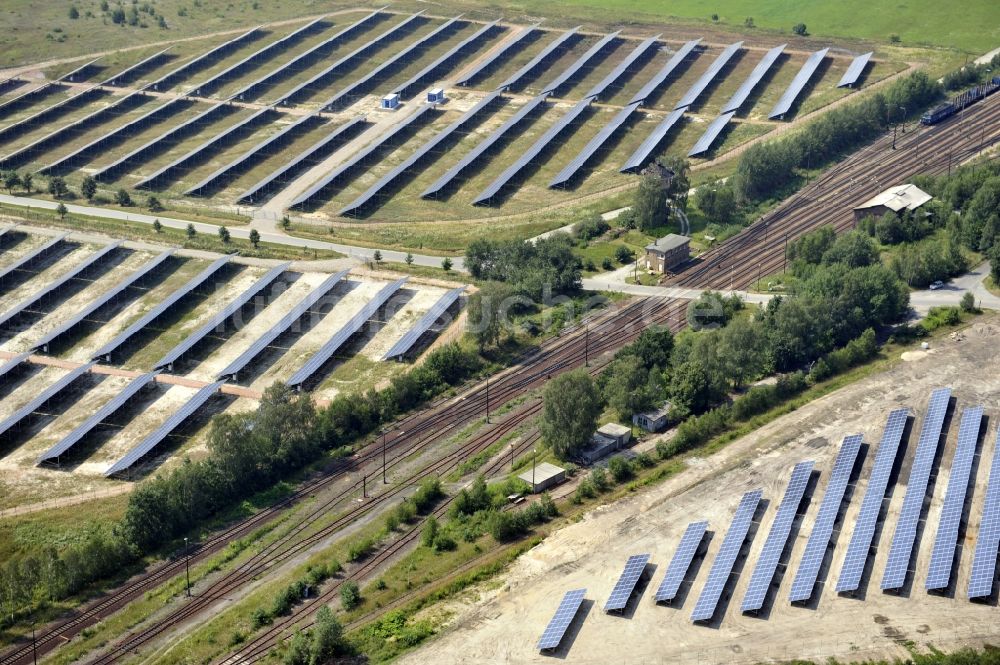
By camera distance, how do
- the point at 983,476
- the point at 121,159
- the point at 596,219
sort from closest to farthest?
1. the point at 983,476
2. the point at 596,219
3. the point at 121,159

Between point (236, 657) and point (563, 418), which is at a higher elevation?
point (563, 418)

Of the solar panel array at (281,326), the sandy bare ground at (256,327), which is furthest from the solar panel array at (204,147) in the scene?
the solar panel array at (281,326)

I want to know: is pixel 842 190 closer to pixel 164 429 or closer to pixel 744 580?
pixel 744 580

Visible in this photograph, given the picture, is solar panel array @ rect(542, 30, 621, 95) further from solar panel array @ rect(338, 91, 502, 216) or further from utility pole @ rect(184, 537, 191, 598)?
utility pole @ rect(184, 537, 191, 598)

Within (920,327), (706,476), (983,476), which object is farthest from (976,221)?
(706,476)

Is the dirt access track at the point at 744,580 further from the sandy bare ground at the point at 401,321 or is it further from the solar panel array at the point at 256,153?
the solar panel array at the point at 256,153

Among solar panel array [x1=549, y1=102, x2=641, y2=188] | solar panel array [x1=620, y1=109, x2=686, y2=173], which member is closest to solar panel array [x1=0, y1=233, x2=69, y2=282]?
solar panel array [x1=549, y1=102, x2=641, y2=188]

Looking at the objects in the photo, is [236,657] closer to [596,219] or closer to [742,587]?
[742,587]
